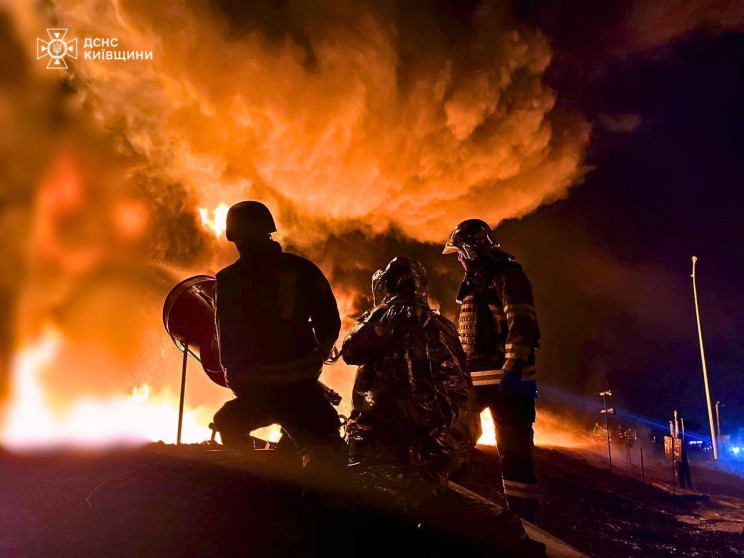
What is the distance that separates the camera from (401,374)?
9.94ft

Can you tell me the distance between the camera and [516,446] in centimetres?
367

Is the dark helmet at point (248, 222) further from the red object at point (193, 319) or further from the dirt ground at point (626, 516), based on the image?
the dirt ground at point (626, 516)

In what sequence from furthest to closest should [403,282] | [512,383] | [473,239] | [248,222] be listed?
[473,239] → [512,383] → [403,282] → [248,222]

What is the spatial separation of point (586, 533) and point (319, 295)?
5.33 metres

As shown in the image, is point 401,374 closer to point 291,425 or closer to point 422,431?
point 422,431

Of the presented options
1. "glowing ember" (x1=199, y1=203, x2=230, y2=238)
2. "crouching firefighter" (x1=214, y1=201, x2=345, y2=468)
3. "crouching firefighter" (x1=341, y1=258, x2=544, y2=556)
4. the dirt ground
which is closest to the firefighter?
"crouching firefighter" (x1=341, y1=258, x2=544, y2=556)

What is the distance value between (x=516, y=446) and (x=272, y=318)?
239 cm

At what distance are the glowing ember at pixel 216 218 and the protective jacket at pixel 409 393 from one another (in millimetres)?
9427

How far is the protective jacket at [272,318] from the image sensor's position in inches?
114

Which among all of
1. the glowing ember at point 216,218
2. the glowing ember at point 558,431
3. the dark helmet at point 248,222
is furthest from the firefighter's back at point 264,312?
the glowing ember at point 558,431

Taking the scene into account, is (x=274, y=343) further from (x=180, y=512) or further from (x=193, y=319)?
(x=193, y=319)

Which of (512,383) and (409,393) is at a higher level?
(512,383)

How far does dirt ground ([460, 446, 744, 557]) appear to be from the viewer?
5.43m

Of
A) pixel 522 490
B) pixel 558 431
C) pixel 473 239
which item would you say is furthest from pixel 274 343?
pixel 558 431
